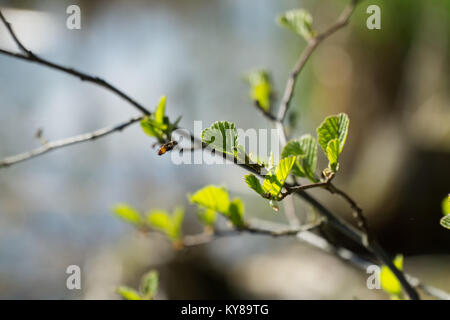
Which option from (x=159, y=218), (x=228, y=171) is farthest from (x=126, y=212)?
(x=228, y=171)

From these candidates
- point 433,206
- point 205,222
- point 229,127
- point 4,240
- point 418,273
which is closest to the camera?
point 229,127

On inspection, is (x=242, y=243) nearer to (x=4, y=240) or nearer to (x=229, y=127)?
(x=4, y=240)

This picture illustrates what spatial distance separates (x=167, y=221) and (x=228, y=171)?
3.18 feet

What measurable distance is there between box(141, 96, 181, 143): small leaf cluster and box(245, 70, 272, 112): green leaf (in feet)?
0.42

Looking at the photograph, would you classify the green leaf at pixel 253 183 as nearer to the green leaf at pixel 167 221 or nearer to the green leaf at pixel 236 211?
the green leaf at pixel 236 211

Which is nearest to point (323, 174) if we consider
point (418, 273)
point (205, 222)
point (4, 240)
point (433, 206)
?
point (205, 222)

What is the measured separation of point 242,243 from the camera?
1450 millimetres

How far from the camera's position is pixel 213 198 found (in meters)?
0.30

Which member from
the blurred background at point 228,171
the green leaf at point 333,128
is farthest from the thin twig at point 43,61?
the blurred background at point 228,171

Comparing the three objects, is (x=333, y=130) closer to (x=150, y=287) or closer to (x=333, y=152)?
(x=333, y=152)

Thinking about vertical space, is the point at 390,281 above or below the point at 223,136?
below

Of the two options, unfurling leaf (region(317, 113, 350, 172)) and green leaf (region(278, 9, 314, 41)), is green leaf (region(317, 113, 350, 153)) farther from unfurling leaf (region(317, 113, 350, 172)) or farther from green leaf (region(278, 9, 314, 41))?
green leaf (region(278, 9, 314, 41))

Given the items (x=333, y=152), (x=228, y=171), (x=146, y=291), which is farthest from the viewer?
(x=228, y=171)
